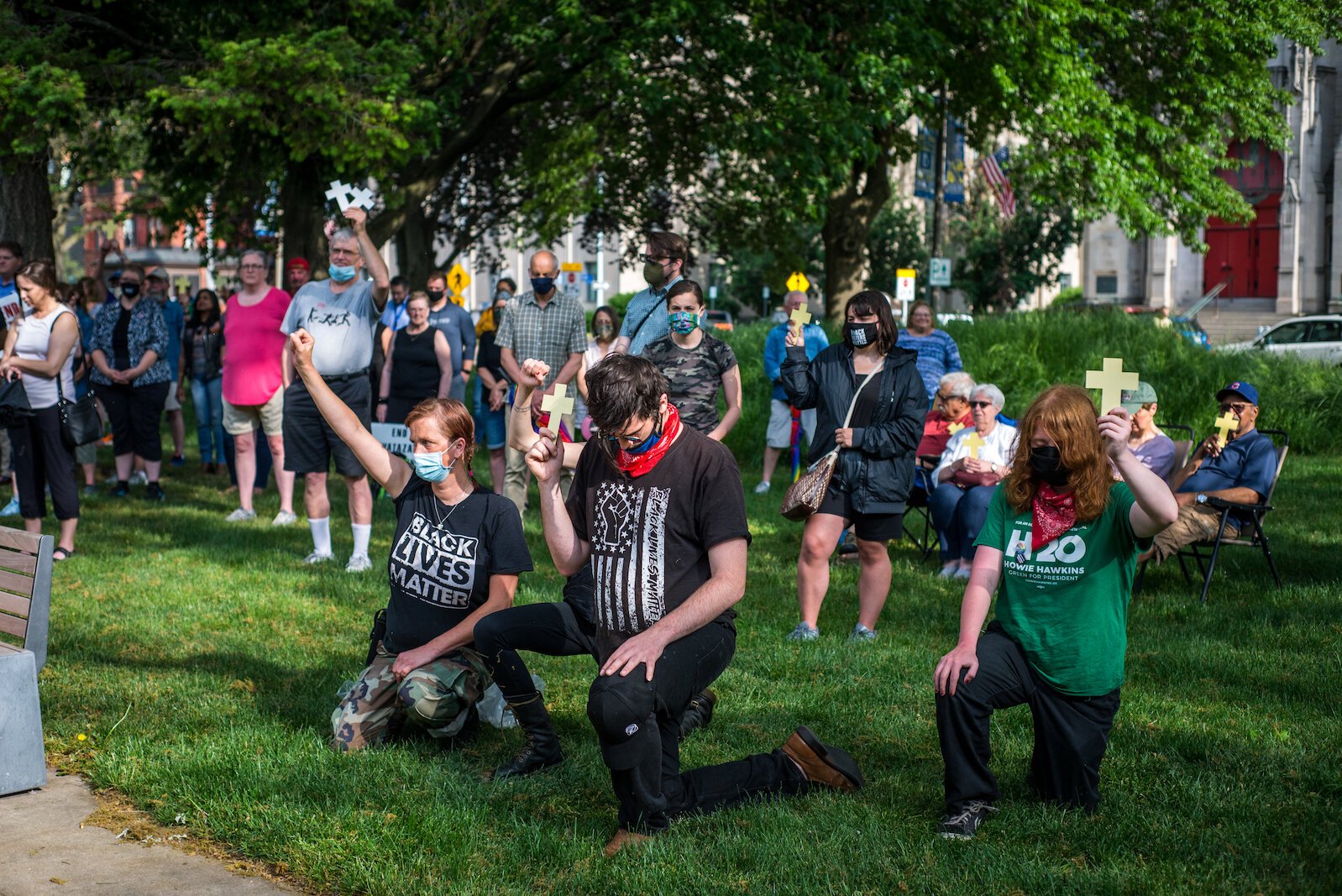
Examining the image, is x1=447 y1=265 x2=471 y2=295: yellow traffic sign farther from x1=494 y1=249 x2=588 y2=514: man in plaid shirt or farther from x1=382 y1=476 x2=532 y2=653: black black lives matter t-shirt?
x1=382 y1=476 x2=532 y2=653: black black lives matter t-shirt

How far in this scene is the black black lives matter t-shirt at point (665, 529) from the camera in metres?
4.29

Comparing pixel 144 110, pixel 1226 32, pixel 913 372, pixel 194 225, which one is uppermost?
pixel 1226 32

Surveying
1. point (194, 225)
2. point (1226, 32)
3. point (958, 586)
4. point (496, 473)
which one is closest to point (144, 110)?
point (194, 225)

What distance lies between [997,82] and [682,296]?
14.4 meters

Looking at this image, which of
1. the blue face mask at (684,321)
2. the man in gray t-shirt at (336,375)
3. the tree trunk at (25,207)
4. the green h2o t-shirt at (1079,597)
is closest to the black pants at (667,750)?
the green h2o t-shirt at (1079,597)

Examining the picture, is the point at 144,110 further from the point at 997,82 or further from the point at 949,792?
the point at 949,792

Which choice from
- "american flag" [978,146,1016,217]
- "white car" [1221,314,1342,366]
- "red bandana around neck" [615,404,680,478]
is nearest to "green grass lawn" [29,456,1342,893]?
"red bandana around neck" [615,404,680,478]

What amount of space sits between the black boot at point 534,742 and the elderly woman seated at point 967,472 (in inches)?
165

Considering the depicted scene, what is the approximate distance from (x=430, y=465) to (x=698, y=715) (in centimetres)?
149

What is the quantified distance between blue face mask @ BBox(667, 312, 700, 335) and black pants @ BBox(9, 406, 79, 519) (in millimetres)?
4272

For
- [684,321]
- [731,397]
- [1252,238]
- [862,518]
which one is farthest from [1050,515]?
[1252,238]

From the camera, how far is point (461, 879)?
4039mm

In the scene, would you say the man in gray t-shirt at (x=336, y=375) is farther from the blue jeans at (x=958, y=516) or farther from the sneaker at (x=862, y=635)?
the blue jeans at (x=958, y=516)

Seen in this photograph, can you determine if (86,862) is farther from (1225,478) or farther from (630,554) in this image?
A: (1225,478)
